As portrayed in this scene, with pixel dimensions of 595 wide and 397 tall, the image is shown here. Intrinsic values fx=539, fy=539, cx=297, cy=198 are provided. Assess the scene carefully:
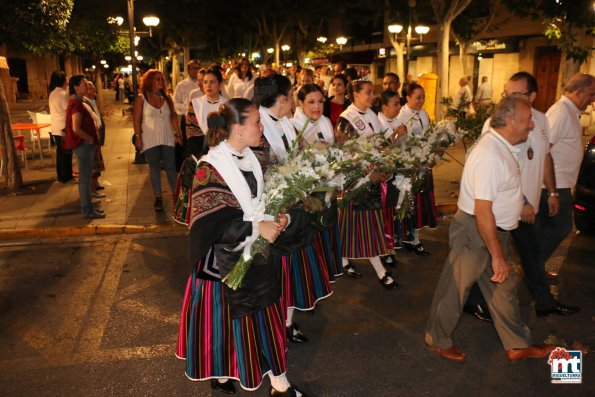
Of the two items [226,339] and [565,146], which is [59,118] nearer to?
[226,339]

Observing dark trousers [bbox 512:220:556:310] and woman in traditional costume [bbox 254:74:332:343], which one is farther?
dark trousers [bbox 512:220:556:310]

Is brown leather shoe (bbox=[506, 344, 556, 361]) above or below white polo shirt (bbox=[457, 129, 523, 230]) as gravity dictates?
below

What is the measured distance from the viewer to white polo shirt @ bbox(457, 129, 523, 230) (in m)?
3.42

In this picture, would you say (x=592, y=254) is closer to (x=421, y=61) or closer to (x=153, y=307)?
(x=153, y=307)

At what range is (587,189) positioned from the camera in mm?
6445

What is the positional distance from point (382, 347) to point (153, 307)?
213 cm

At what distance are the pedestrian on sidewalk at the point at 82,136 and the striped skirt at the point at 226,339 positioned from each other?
4.66m

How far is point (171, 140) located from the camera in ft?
24.7

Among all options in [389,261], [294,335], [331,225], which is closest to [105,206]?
[389,261]

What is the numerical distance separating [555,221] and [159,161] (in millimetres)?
5212

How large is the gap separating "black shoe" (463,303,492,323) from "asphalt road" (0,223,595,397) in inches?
2.9

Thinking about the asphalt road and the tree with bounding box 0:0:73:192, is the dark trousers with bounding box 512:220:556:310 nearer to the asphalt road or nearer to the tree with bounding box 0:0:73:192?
the asphalt road

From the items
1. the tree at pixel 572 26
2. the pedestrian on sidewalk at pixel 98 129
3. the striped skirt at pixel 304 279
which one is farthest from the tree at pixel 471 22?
the striped skirt at pixel 304 279

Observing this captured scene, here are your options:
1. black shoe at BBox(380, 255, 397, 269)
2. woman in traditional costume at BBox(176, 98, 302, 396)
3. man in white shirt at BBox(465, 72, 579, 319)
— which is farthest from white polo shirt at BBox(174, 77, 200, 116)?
woman in traditional costume at BBox(176, 98, 302, 396)
